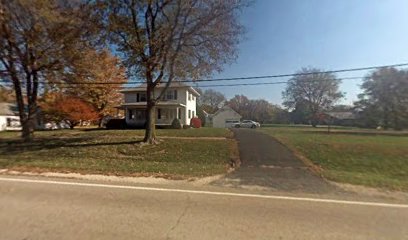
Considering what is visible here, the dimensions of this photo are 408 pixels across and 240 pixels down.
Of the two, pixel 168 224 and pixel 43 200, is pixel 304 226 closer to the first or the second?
pixel 168 224

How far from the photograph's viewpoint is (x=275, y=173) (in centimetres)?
1028

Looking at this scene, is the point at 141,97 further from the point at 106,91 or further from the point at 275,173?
the point at 275,173

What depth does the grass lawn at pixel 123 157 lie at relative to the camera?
10.4m

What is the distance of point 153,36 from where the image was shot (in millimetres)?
15984

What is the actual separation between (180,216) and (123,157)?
30.7 ft

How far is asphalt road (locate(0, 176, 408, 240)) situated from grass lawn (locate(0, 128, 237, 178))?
3.01 meters

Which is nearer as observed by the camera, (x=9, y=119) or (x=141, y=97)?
(x=141, y=97)

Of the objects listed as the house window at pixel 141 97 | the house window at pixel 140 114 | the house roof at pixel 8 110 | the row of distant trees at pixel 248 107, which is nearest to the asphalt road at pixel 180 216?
the house window at pixel 140 114

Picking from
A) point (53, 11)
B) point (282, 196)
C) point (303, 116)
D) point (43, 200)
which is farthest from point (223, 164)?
point (303, 116)

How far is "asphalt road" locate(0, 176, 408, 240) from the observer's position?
4566 mm

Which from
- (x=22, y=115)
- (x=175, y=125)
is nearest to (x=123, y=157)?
(x=22, y=115)

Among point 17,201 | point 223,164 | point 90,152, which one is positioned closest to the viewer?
point 17,201

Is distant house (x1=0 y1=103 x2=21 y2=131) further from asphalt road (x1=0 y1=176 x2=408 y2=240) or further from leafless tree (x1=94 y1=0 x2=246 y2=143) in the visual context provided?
asphalt road (x1=0 y1=176 x2=408 y2=240)

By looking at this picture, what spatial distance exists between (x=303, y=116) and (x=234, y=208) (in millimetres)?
72397
